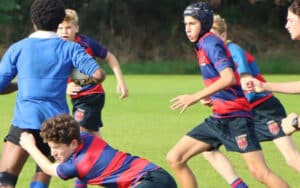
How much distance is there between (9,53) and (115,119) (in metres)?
11.3

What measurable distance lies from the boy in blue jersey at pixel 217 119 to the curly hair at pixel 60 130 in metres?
1.88

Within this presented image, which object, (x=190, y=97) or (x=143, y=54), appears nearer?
(x=190, y=97)

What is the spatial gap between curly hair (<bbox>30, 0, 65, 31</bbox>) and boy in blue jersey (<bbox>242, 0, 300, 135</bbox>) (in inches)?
55.7

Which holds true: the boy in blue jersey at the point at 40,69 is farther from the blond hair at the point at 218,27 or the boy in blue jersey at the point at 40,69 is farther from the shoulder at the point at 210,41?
the blond hair at the point at 218,27

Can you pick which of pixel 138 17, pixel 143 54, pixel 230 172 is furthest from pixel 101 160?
pixel 138 17

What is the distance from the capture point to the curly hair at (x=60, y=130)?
Answer: 635 cm

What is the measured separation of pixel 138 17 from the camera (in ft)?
163

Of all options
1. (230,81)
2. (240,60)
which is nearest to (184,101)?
(230,81)

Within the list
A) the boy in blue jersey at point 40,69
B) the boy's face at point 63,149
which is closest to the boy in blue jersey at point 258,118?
the boy in blue jersey at point 40,69

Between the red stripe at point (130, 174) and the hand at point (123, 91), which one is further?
the hand at point (123, 91)

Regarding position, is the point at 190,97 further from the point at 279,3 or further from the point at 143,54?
the point at 279,3

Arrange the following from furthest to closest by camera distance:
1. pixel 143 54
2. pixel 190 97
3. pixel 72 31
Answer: pixel 143 54 → pixel 72 31 → pixel 190 97

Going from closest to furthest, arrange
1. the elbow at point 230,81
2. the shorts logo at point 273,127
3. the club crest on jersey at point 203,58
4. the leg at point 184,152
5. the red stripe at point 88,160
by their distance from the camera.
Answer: the red stripe at point 88,160 < the elbow at point 230,81 < the club crest on jersey at point 203,58 < the leg at point 184,152 < the shorts logo at point 273,127

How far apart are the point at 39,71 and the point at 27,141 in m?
0.57
